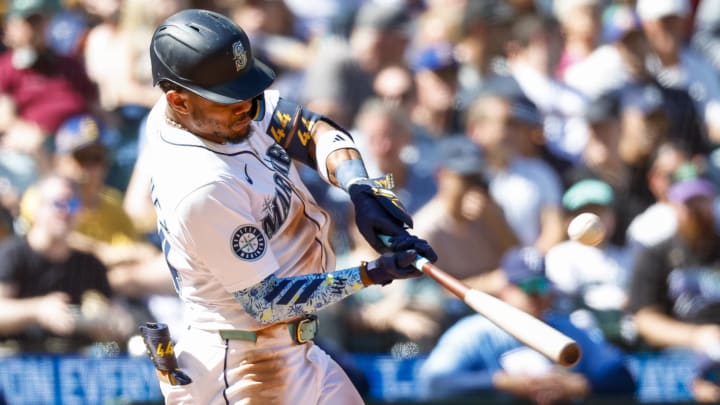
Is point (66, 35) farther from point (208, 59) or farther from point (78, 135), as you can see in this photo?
point (208, 59)

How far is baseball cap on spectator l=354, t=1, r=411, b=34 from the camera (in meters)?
6.68

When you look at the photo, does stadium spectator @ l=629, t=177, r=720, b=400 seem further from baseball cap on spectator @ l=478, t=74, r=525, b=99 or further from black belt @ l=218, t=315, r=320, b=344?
black belt @ l=218, t=315, r=320, b=344

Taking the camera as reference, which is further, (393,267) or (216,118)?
(216,118)

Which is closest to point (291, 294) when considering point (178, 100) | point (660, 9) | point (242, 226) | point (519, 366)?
point (242, 226)

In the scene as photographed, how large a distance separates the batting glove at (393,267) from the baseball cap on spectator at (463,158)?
3039mm

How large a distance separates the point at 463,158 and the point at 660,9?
143 cm

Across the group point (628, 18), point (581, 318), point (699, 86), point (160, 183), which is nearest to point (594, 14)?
point (628, 18)

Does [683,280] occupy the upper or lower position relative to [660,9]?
lower

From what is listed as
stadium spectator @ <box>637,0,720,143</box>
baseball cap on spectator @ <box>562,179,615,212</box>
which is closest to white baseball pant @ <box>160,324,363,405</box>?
baseball cap on spectator @ <box>562,179,615,212</box>

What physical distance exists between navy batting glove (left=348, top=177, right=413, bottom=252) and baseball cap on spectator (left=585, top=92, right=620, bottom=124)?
3.12 m

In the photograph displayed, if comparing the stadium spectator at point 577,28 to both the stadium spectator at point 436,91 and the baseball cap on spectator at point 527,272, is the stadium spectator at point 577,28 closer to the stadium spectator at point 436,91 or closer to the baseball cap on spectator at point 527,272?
the stadium spectator at point 436,91

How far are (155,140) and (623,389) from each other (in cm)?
350

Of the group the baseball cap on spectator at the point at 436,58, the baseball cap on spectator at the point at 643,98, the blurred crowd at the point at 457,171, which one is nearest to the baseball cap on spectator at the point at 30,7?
the blurred crowd at the point at 457,171

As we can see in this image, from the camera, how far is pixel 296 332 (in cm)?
370
